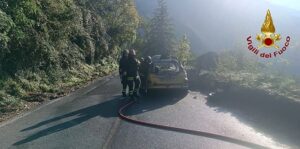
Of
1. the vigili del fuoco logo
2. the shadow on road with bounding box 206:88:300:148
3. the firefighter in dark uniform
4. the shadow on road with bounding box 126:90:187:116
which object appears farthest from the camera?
the firefighter in dark uniform

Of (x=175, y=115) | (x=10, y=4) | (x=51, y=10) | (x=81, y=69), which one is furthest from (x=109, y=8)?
(x=175, y=115)

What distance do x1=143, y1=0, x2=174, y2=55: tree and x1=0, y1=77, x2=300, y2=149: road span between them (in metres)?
48.2

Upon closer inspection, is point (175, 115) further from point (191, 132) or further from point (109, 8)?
point (109, 8)

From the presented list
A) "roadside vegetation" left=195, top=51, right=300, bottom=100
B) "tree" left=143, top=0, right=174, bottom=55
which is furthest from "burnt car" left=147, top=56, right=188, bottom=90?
"tree" left=143, top=0, right=174, bottom=55

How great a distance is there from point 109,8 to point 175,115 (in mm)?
48111

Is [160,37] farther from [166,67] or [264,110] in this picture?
[264,110]

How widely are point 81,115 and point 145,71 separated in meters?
5.31

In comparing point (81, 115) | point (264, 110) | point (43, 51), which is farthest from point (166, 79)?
point (43, 51)

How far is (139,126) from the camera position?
11.3m

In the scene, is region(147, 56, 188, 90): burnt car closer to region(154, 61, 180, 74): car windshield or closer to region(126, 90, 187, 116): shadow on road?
region(154, 61, 180, 74): car windshield

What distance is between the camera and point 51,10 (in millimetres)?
24562

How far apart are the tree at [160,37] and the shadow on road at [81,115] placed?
4808 cm

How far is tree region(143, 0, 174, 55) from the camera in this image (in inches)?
2557

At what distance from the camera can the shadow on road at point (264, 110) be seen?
1104cm
